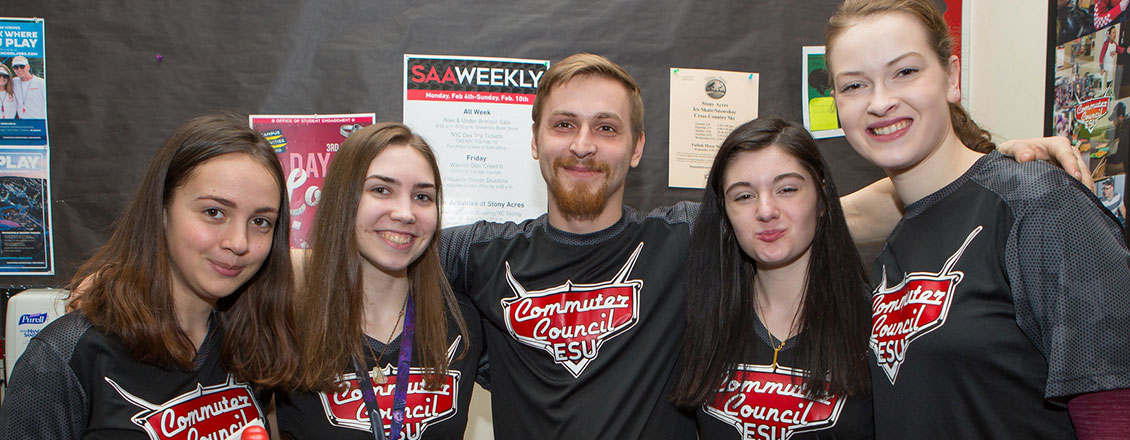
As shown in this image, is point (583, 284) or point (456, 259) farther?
point (456, 259)

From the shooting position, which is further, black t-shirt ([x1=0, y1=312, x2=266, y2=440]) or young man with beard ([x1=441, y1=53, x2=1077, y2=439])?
young man with beard ([x1=441, y1=53, x2=1077, y2=439])

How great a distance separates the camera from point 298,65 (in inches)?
91.4

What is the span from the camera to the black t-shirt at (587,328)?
1694mm

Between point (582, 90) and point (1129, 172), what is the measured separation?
1.40 m

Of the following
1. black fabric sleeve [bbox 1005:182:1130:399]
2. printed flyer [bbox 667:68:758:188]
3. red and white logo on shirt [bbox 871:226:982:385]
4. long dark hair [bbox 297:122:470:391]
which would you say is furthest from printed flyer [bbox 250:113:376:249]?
black fabric sleeve [bbox 1005:182:1130:399]

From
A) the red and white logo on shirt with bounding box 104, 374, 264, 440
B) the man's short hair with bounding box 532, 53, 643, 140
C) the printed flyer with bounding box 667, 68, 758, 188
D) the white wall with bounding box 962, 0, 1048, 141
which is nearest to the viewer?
the red and white logo on shirt with bounding box 104, 374, 264, 440

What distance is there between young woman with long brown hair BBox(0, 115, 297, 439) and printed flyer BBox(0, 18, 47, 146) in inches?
43.2

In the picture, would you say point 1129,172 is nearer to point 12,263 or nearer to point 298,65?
point 298,65

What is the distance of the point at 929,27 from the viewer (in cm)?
139

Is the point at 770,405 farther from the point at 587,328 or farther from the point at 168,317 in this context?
the point at 168,317

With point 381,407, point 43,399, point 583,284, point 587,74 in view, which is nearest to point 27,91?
point 43,399

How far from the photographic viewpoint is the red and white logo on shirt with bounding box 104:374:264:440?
54.1 inches

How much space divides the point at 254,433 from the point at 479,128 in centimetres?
127

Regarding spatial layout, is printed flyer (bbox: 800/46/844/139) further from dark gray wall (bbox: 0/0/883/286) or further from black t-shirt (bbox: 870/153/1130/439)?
black t-shirt (bbox: 870/153/1130/439)
